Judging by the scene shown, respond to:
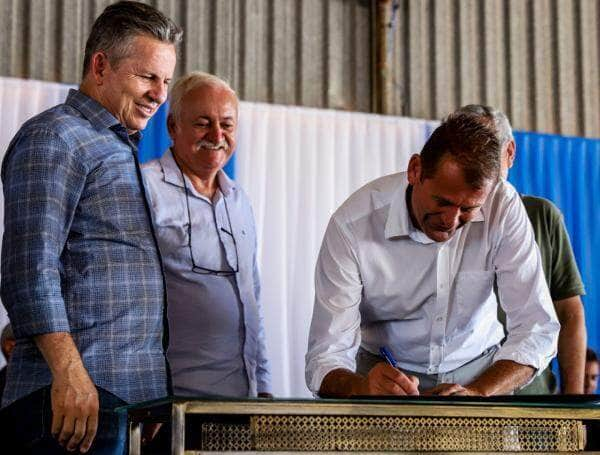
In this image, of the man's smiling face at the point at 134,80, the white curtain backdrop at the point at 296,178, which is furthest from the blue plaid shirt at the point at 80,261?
the white curtain backdrop at the point at 296,178

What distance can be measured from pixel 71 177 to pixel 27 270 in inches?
8.2

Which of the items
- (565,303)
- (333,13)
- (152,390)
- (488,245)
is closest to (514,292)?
(488,245)

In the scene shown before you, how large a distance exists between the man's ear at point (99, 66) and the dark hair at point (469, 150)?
74cm

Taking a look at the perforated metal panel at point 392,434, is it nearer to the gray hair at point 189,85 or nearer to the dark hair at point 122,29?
the dark hair at point 122,29

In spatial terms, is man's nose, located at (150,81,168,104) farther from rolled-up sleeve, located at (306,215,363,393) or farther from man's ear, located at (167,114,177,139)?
man's ear, located at (167,114,177,139)

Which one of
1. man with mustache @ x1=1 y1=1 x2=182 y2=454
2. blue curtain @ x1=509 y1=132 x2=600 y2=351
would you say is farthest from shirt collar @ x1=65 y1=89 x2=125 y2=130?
blue curtain @ x1=509 y1=132 x2=600 y2=351

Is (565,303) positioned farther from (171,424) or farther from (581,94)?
(581,94)

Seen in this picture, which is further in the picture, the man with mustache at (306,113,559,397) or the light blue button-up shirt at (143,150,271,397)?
the light blue button-up shirt at (143,150,271,397)

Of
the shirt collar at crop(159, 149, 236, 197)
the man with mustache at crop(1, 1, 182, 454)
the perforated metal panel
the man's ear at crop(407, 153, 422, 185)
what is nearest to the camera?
the perforated metal panel

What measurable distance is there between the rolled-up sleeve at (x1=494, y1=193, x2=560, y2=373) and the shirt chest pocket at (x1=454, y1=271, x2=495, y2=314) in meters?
0.05

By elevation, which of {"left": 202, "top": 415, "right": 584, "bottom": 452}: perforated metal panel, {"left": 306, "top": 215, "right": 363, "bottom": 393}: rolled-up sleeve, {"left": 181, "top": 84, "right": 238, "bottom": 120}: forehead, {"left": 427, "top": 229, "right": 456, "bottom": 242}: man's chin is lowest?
{"left": 202, "top": 415, "right": 584, "bottom": 452}: perforated metal panel

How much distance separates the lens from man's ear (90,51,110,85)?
2.17 meters

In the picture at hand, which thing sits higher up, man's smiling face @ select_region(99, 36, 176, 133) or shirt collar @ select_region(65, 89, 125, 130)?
man's smiling face @ select_region(99, 36, 176, 133)

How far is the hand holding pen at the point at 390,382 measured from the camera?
1.98 meters
